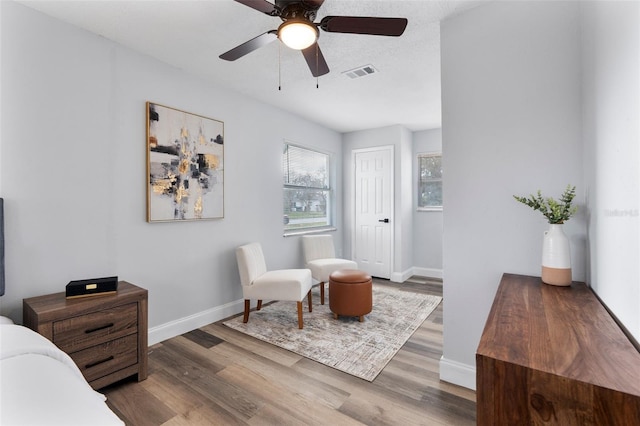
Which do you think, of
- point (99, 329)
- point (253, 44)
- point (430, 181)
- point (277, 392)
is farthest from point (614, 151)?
point (430, 181)

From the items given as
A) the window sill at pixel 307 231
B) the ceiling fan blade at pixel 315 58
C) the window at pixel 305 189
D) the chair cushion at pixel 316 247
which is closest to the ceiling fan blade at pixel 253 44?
the ceiling fan blade at pixel 315 58

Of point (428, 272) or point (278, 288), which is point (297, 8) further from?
point (428, 272)

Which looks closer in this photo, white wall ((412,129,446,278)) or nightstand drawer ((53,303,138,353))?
nightstand drawer ((53,303,138,353))

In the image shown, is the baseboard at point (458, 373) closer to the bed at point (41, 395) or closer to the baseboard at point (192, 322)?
the bed at point (41, 395)

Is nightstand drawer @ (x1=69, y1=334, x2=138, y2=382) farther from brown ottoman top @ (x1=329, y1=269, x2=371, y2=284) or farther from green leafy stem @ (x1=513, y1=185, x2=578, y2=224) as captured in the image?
green leafy stem @ (x1=513, y1=185, x2=578, y2=224)

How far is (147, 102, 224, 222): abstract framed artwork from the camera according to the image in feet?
8.34

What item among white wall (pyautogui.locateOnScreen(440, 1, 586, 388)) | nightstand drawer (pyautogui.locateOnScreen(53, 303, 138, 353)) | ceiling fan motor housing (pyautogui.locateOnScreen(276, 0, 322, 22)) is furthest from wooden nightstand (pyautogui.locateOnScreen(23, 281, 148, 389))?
white wall (pyautogui.locateOnScreen(440, 1, 586, 388))

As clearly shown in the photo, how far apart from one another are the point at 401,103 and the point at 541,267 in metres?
2.64

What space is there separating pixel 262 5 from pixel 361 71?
1.46 meters

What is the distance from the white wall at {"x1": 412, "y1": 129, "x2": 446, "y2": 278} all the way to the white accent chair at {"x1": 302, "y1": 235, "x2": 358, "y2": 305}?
1635 mm

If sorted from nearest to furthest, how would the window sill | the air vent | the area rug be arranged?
the area rug < the air vent < the window sill

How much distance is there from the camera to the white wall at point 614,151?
90cm

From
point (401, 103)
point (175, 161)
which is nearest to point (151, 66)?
point (175, 161)

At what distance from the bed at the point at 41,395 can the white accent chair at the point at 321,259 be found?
2.80 meters
